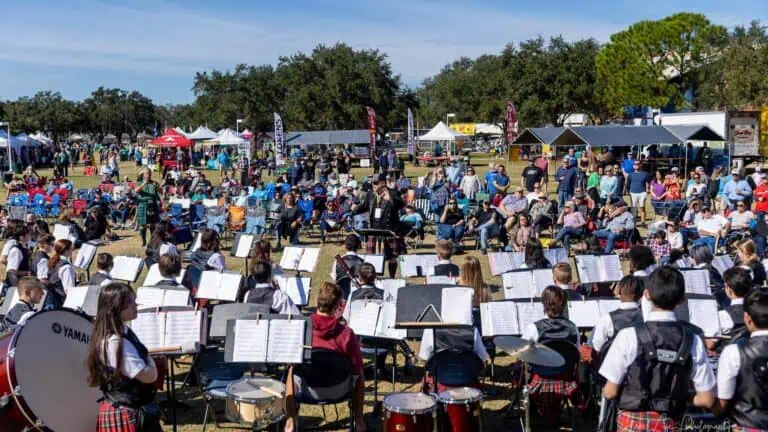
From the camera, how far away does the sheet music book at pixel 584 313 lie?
692cm

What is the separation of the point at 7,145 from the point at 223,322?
35704mm

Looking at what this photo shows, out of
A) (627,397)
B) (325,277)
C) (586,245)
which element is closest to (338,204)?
(325,277)

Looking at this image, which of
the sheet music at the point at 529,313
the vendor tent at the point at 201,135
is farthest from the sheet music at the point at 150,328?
the vendor tent at the point at 201,135

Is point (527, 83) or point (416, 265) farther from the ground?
point (527, 83)

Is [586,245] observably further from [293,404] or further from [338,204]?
[293,404]

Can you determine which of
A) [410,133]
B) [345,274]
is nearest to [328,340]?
[345,274]

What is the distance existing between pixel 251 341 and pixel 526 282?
385cm

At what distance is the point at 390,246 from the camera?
43.8 ft

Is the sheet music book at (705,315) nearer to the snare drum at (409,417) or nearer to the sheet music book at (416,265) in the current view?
the snare drum at (409,417)

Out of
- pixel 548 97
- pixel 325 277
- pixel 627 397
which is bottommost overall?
pixel 325 277

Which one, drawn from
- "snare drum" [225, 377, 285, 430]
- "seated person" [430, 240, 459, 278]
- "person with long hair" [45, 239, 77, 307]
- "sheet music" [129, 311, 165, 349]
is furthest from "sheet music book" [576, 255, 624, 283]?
"person with long hair" [45, 239, 77, 307]

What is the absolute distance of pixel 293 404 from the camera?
5770 mm

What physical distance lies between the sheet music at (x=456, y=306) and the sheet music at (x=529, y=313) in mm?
881

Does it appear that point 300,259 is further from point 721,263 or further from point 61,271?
point 721,263
